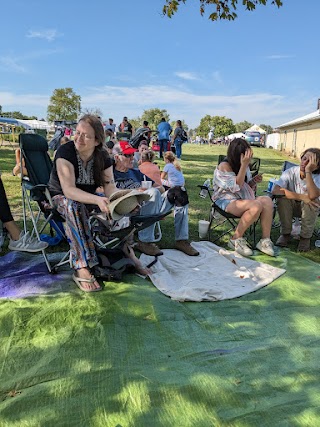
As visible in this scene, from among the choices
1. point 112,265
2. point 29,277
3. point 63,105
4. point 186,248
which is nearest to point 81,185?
point 112,265

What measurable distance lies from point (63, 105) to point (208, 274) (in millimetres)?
44923

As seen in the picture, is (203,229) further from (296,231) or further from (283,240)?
(296,231)

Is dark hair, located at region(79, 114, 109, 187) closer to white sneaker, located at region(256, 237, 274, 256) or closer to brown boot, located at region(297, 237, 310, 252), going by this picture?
white sneaker, located at region(256, 237, 274, 256)

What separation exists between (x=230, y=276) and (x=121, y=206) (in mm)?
1214

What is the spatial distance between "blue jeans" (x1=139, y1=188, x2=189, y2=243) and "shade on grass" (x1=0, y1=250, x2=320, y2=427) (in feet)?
Answer: 2.78

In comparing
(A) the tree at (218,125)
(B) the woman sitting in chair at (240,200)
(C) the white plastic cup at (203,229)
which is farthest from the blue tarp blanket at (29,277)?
(A) the tree at (218,125)

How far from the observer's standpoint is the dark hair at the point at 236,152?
12.1ft

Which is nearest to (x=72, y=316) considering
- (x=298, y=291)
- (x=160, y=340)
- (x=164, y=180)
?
(x=160, y=340)

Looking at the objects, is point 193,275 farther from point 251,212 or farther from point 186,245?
point 251,212

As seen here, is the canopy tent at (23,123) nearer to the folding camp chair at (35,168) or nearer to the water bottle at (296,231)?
the folding camp chair at (35,168)

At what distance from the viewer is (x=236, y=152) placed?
3.72 metres

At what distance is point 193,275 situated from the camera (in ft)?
10.1

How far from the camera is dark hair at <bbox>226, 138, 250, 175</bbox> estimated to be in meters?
3.70

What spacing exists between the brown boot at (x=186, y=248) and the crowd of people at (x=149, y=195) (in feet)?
0.03
